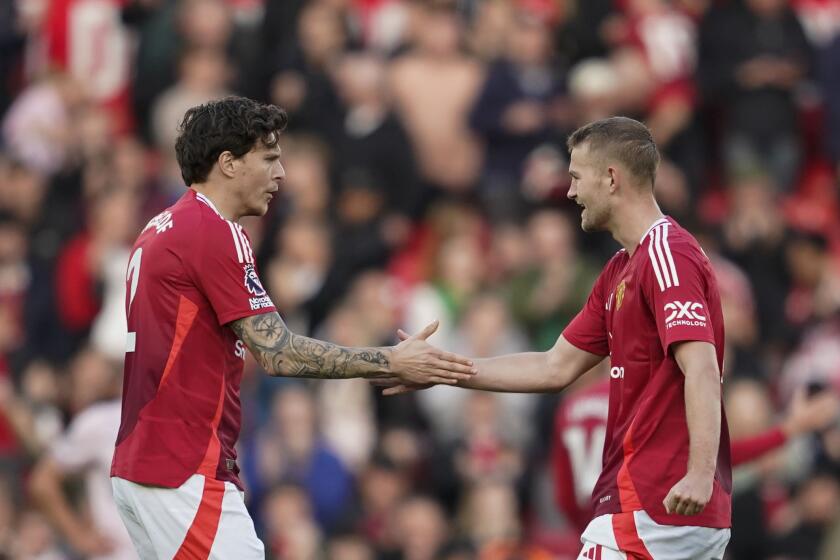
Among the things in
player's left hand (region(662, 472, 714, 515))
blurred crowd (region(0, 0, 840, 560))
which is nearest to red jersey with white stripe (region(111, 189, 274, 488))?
player's left hand (region(662, 472, 714, 515))

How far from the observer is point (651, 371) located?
7.53 meters

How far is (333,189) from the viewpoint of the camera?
15.6 m

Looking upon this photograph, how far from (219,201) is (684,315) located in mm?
2102

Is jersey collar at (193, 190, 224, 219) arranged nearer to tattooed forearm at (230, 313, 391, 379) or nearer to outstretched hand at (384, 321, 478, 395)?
tattooed forearm at (230, 313, 391, 379)

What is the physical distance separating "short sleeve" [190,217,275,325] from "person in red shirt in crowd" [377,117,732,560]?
150cm

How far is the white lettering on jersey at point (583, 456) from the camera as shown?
10336mm

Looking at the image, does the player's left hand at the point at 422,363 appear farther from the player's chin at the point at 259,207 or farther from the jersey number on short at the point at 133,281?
the jersey number on short at the point at 133,281

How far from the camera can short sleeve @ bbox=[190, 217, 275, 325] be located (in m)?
7.58

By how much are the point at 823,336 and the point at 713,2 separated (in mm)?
3815

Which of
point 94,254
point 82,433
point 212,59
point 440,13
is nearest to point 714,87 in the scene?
point 440,13

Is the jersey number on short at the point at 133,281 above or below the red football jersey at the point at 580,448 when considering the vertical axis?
above

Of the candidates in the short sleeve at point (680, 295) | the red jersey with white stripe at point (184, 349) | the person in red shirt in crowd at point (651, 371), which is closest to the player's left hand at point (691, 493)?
the person in red shirt in crowd at point (651, 371)

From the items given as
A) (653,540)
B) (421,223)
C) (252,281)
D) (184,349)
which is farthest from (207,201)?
(421,223)

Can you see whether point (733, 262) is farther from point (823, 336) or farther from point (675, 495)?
point (675, 495)
